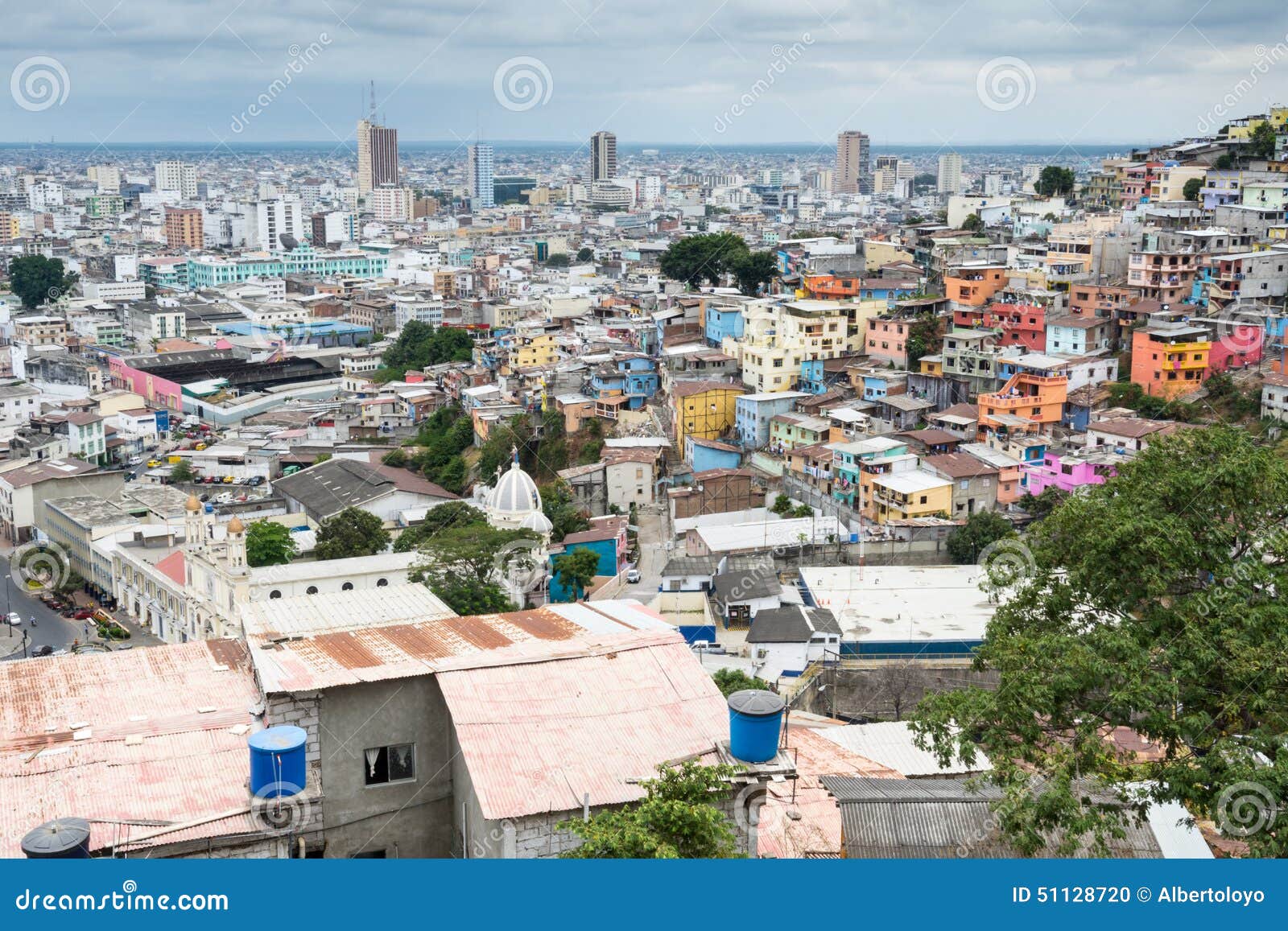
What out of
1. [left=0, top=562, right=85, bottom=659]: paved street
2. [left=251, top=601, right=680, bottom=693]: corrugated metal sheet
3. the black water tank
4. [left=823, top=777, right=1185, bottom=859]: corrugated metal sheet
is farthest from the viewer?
[left=0, top=562, right=85, bottom=659]: paved street

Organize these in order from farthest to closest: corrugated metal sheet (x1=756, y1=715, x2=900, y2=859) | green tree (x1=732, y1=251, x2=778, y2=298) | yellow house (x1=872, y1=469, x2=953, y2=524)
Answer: green tree (x1=732, y1=251, x2=778, y2=298), yellow house (x1=872, y1=469, x2=953, y2=524), corrugated metal sheet (x1=756, y1=715, x2=900, y2=859)

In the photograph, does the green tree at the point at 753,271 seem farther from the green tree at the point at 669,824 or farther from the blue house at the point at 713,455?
the green tree at the point at 669,824

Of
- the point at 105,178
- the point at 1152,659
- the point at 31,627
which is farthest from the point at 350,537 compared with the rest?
the point at 105,178

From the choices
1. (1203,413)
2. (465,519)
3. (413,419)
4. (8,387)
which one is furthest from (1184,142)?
(8,387)

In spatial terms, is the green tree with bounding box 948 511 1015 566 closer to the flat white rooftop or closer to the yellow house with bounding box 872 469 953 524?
the flat white rooftop

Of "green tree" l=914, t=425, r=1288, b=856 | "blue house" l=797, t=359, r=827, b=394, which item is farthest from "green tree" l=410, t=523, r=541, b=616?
"green tree" l=914, t=425, r=1288, b=856
